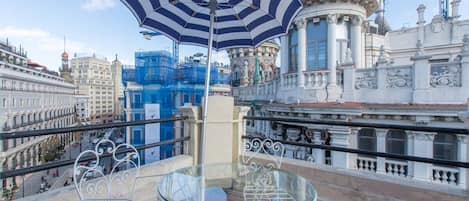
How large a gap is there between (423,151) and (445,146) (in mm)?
401

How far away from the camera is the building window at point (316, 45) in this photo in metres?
6.85

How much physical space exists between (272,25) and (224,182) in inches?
60.7

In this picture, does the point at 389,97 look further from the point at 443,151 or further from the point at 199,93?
the point at 199,93

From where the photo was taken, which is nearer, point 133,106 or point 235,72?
point 133,106

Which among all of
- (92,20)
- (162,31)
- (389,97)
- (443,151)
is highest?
(92,20)

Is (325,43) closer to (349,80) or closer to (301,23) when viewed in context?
(301,23)

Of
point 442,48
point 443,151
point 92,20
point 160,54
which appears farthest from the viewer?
point 160,54

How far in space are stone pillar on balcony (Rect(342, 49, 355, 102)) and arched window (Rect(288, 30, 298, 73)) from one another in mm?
1573

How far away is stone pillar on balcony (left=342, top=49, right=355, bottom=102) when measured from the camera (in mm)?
6082

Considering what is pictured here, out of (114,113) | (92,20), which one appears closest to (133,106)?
(92,20)

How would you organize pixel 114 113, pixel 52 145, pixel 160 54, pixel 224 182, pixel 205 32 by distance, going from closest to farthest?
pixel 224 182, pixel 205 32, pixel 160 54, pixel 52 145, pixel 114 113

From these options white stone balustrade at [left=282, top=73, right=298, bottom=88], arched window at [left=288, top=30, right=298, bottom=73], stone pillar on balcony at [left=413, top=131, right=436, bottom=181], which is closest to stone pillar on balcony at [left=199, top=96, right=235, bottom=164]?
stone pillar on balcony at [left=413, top=131, right=436, bottom=181]

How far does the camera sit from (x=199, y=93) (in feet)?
37.1

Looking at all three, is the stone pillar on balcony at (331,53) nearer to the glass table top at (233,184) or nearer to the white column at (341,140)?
the white column at (341,140)
